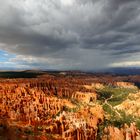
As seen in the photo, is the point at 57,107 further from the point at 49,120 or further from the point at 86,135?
the point at 86,135

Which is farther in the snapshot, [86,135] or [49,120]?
[49,120]

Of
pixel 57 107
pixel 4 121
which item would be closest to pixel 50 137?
pixel 4 121

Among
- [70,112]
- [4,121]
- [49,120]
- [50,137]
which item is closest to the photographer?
[50,137]

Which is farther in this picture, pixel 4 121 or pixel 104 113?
pixel 104 113

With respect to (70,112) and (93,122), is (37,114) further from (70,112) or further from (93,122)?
(93,122)

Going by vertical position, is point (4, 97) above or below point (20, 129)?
above

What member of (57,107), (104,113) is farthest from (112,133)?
(57,107)

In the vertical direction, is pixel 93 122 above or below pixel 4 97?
below

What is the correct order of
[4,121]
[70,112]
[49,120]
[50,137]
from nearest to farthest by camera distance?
[50,137]
[4,121]
[49,120]
[70,112]
